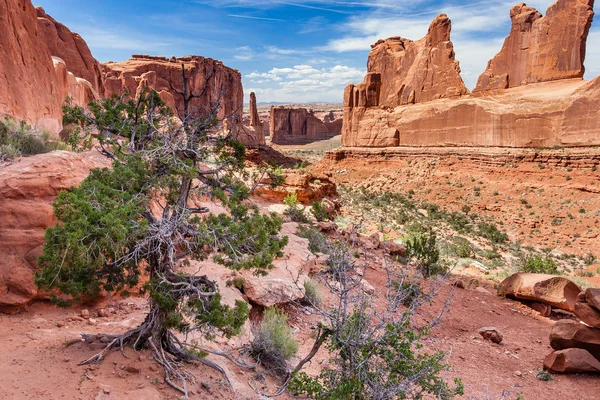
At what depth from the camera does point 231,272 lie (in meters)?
7.27

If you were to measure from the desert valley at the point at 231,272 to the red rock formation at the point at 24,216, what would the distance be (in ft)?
0.07

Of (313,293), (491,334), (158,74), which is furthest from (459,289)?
(158,74)

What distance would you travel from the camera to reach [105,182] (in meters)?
3.90

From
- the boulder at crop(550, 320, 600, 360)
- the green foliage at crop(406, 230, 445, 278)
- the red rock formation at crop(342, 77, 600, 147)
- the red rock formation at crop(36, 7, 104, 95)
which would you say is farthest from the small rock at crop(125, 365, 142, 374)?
the red rock formation at crop(36, 7, 104, 95)

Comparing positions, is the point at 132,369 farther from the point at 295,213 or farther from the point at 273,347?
the point at 295,213

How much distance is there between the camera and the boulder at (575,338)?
6562 millimetres

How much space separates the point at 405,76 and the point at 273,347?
35.3 metres


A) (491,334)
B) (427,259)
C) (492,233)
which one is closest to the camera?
(491,334)

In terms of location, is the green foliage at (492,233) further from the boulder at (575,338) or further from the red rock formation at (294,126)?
the red rock formation at (294,126)

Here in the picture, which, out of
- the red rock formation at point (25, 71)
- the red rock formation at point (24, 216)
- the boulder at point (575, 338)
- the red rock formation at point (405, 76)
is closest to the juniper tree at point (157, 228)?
the red rock formation at point (24, 216)

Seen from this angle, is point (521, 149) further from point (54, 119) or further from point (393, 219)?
point (54, 119)

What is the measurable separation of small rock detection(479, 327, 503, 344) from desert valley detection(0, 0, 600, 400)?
1.4 inches

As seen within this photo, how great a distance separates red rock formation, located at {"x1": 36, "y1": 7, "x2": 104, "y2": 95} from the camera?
85.6 feet

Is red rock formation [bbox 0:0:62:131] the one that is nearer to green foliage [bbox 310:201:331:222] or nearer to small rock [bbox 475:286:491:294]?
green foliage [bbox 310:201:331:222]
